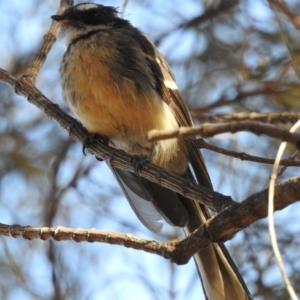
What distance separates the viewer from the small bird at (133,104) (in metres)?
3.10

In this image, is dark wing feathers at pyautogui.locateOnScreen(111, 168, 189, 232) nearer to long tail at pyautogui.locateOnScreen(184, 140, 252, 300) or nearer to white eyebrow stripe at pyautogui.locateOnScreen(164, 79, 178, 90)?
long tail at pyautogui.locateOnScreen(184, 140, 252, 300)

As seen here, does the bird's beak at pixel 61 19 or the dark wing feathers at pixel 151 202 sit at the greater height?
the bird's beak at pixel 61 19

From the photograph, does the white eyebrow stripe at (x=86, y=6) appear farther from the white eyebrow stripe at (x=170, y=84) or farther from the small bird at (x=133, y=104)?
the white eyebrow stripe at (x=170, y=84)

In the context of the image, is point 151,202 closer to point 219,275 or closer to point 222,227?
point 219,275

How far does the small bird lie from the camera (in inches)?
122

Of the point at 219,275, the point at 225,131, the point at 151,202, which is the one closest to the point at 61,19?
the point at 151,202

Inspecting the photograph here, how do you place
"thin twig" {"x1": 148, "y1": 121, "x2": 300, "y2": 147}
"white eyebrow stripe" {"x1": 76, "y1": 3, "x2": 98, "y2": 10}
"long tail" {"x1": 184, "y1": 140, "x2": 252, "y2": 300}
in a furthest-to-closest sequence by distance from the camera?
1. "white eyebrow stripe" {"x1": 76, "y1": 3, "x2": 98, "y2": 10}
2. "long tail" {"x1": 184, "y1": 140, "x2": 252, "y2": 300}
3. "thin twig" {"x1": 148, "y1": 121, "x2": 300, "y2": 147}

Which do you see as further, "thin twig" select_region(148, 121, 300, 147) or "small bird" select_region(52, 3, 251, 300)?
"small bird" select_region(52, 3, 251, 300)

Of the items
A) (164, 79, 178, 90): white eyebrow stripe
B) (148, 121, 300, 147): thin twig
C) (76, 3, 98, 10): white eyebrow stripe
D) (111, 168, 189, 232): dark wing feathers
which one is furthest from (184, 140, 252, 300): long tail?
(76, 3, 98, 10): white eyebrow stripe

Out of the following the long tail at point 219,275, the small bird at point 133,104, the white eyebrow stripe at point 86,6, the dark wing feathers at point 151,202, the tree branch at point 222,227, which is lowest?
the tree branch at point 222,227

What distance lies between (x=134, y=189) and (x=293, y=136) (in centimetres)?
204

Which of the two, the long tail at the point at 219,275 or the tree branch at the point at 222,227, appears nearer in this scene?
the tree branch at the point at 222,227

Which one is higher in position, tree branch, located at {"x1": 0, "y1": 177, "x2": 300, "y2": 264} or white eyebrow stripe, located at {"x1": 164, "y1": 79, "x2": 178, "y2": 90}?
white eyebrow stripe, located at {"x1": 164, "y1": 79, "x2": 178, "y2": 90}

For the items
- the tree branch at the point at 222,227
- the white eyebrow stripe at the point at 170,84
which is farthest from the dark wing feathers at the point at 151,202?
the tree branch at the point at 222,227
